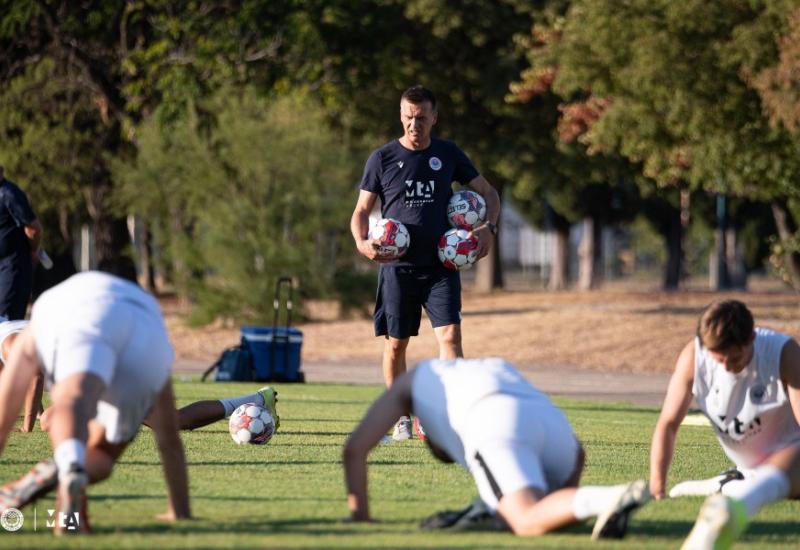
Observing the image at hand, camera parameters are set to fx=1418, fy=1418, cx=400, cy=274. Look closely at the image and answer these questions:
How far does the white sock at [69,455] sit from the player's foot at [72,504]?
0.03 m

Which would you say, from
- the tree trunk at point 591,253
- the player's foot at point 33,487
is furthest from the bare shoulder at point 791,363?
the tree trunk at point 591,253

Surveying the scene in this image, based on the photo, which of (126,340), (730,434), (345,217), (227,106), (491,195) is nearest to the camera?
(126,340)

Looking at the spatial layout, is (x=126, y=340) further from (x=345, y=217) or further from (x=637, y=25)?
(x=345, y=217)

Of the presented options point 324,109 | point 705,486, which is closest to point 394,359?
point 705,486

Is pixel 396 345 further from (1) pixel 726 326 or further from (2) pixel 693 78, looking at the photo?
(2) pixel 693 78

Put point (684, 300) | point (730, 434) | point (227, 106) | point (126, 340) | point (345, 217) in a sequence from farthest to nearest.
Result: point (684, 300) → point (227, 106) → point (345, 217) → point (730, 434) → point (126, 340)

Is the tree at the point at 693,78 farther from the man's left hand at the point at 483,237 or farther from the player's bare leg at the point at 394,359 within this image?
the player's bare leg at the point at 394,359

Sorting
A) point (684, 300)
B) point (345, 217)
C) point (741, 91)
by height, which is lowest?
point (684, 300)

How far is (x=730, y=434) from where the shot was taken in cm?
757

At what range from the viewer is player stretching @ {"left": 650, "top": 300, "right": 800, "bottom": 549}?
22.3 feet

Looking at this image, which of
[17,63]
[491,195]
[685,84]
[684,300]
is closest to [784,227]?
[684,300]

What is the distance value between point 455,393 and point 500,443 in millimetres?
365

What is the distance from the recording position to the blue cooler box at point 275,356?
19.8 metres

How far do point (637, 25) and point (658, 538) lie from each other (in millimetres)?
22324
